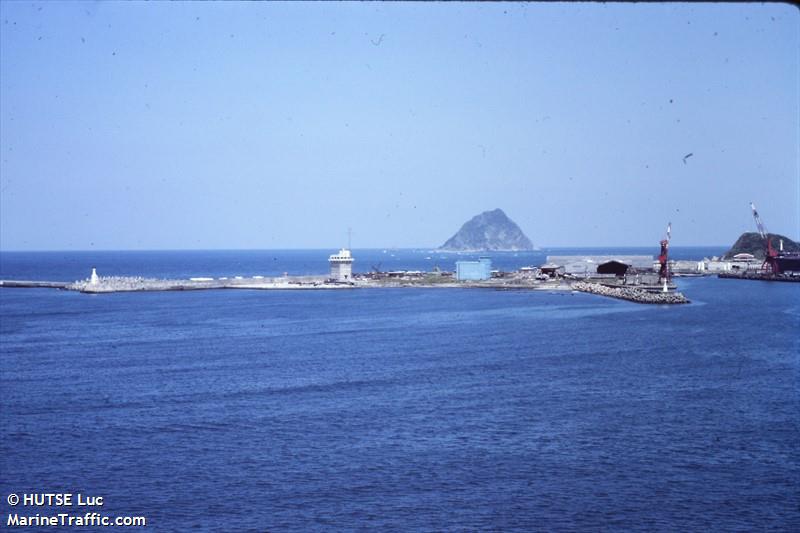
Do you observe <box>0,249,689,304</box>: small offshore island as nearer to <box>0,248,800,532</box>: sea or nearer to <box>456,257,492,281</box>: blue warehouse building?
<box>456,257,492,281</box>: blue warehouse building

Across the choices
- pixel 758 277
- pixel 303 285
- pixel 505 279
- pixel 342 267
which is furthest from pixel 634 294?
pixel 758 277

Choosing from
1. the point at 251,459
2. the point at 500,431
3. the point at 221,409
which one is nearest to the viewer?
the point at 251,459

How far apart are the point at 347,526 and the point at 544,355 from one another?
69.9 feet

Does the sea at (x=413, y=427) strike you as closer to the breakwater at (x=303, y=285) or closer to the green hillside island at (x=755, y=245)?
the breakwater at (x=303, y=285)

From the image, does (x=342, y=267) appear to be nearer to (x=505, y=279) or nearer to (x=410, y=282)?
(x=410, y=282)

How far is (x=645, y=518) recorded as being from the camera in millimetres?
14867

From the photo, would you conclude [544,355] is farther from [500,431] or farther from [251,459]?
[251,459]

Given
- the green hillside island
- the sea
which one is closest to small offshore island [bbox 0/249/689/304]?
the sea

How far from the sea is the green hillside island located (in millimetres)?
100903

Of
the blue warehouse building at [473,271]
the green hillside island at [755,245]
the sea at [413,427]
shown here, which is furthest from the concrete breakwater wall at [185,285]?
the green hillside island at [755,245]

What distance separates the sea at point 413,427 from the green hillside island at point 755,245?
331 feet

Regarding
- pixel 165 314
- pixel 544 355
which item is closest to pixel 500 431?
pixel 544 355

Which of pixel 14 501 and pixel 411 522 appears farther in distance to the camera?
pixel 14 501

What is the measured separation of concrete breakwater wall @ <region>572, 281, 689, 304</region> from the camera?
63188 mm
